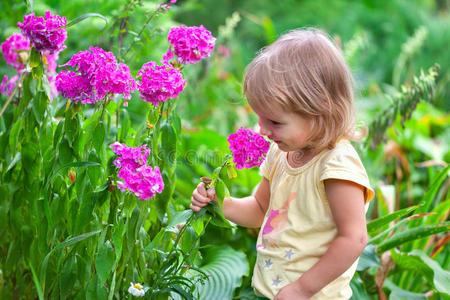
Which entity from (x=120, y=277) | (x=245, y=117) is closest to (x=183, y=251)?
(x=120, y=277)

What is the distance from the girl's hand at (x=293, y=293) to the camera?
3.94 feet

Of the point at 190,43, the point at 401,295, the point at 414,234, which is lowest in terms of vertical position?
the point at 401,295

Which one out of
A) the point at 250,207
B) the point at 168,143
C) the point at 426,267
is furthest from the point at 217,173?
the point at 426,267

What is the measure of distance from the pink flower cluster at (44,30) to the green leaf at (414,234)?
1245 mm

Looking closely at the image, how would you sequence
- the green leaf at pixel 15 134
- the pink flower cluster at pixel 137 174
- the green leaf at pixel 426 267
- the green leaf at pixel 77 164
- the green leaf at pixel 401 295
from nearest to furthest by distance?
the pink flower cluster at pixel 137 174 → the green leaf at pixel 77 164 → the green leaf at pixel 15 134 → the green leaf at pixel 426 267 → the green leaf at pixel 401 295

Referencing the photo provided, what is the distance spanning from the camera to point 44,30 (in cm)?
124

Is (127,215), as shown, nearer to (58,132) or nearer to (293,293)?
(58,132)

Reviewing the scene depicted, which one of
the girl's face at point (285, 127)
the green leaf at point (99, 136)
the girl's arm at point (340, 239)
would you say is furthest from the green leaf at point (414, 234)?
the green leaf at point (99, 136)

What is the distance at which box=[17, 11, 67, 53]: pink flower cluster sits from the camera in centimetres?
125

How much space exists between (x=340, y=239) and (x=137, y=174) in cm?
48

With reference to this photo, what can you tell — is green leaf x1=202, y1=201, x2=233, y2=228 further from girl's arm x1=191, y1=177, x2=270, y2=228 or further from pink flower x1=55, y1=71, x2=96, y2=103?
pink flower x1=55, y1=71, x2=96, y2=103

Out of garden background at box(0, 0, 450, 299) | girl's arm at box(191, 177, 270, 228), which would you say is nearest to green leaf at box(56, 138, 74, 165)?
garden background at box(0, 0, 450, 299)

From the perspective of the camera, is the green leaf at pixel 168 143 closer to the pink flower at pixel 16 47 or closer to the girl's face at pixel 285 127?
the girl's face at pixel 285 127

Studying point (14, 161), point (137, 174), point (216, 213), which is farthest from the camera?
point (14, 161)
